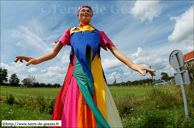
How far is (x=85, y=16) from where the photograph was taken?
213 centimetres

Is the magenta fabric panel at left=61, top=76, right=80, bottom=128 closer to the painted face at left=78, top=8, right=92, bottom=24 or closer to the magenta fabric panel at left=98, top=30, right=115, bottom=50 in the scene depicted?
the magenta fabric panel at left=98, top=30, right=115, bottom=50

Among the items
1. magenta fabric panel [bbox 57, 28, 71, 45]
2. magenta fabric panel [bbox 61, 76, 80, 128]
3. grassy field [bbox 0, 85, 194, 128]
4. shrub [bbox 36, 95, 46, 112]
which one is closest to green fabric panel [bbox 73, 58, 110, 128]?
magenta fabric panel [bbox 61, 76, 80, 128]

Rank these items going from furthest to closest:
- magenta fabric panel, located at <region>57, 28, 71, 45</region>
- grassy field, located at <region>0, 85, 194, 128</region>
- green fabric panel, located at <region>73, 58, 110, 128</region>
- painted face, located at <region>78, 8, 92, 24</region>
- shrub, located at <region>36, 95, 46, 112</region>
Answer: shrub, located at <region>36, 95, 46, 112</region> < grassy field, located at <region>0, 85, 194, 128</region> < painted face, located at <region>78, 8, 92, 24</region> < magenta fabric panel, located at <region>57, 28, 71, 45</region> < green fabric panel, located at <region>73, 58, 110, 128</region>

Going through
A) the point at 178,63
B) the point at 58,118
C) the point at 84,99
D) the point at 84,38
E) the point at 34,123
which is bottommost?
the point at 34,123

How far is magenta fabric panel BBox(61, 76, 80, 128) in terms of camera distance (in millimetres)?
1417

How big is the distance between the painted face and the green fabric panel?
2.67 feet

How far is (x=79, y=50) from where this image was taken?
67.1 inches

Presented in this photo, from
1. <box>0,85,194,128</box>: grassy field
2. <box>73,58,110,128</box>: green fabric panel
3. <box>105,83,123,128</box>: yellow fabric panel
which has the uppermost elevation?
<box>73,58,110,128</box>: green fabric panel

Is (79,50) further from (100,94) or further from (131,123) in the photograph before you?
(131,123)

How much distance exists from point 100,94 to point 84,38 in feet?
2.81

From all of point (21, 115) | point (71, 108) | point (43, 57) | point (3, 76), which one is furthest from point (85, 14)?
point (3, 76)

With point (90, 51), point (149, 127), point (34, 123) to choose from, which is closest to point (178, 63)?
point (149, 127)

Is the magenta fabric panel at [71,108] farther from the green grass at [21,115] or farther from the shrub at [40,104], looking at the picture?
the shrub at [40,104]

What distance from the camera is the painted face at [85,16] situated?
2129 millimetres
